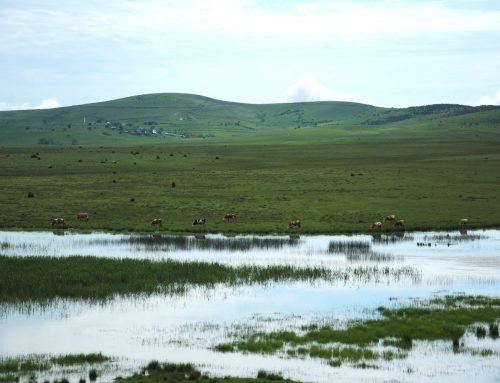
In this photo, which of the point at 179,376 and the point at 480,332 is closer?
the point at 179,376

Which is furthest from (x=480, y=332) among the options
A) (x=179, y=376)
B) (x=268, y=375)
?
(x=179, y=376)

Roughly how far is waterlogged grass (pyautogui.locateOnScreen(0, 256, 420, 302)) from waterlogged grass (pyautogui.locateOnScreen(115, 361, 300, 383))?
436 inches

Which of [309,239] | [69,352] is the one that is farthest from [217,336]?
[309,239]

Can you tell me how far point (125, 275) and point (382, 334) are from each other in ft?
47.0

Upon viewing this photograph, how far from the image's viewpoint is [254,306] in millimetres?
31578

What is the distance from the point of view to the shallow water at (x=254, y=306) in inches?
926

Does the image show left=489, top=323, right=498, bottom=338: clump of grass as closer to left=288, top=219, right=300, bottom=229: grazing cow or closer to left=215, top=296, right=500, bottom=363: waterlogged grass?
left=215, top=296, right=500, bottom=363: waterlogged grass

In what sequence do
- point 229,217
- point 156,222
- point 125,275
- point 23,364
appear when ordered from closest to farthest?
1. point 23,364
2. point 125,275
3. point 156,222
4. point 229,217

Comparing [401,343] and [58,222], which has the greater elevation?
[58,222]

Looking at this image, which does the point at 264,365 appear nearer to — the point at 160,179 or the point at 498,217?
the point at 498,217

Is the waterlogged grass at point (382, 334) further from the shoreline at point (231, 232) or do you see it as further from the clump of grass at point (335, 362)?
the shoreline at point (231, 232)

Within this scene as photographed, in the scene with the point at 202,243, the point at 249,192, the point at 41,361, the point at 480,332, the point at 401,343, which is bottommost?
the point at 41,361

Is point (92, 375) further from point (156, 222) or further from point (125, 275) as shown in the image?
point (156, 222)

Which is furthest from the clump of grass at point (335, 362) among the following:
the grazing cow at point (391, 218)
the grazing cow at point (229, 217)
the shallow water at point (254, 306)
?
the grazing cow at point (229, 217)
